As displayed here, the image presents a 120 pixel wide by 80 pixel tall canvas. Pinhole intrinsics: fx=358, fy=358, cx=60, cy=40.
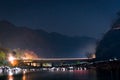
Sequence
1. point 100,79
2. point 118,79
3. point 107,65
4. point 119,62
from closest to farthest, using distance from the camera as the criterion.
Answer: point 118,79 → point 100,79 → point 119,62 → point 107,65

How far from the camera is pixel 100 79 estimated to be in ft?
348

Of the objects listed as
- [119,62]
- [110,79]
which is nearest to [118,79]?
[110,79]

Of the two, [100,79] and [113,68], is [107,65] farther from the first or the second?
[100,79]

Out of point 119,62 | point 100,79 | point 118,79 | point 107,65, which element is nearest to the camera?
point 118,79

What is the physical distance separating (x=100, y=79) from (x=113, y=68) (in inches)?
2623

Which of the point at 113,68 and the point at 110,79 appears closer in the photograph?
the point at 110,79

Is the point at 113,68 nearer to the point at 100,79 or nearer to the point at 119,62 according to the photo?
the point at 119,62

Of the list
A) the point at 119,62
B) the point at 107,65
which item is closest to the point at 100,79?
the point at 119,62

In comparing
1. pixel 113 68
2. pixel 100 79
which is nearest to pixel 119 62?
pixel 113 68

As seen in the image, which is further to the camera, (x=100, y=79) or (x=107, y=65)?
(x=107, y=65)

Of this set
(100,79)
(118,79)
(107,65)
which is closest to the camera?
(118,79)

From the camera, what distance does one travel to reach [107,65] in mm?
182625

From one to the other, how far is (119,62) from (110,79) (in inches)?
2533

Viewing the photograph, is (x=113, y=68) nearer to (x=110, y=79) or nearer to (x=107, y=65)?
(x=107, y=65)
